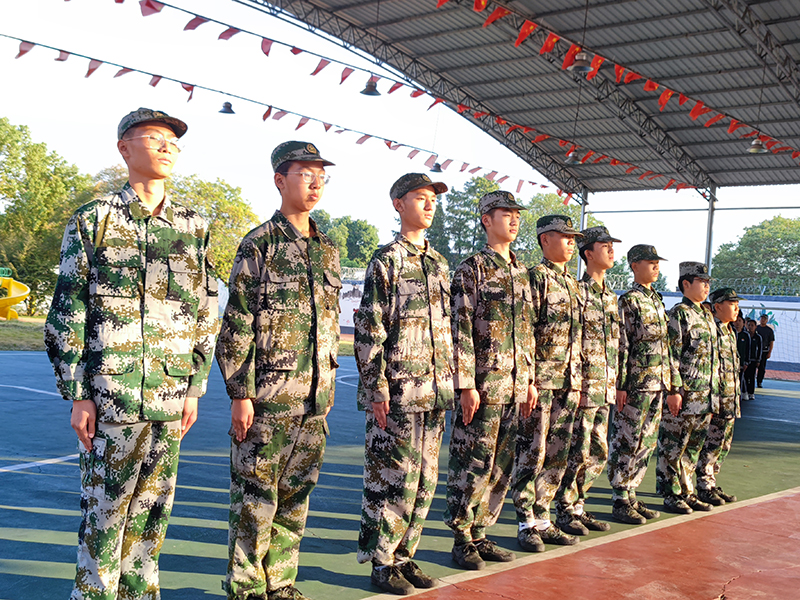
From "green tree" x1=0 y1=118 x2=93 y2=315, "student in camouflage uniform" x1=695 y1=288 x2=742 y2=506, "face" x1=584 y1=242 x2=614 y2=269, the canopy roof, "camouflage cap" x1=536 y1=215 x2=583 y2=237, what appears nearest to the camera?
"camouflage cap" x1=536 y1=215 x2=583 y2=237

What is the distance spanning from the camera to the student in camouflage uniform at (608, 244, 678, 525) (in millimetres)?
4953

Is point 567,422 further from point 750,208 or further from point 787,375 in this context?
point 787,375

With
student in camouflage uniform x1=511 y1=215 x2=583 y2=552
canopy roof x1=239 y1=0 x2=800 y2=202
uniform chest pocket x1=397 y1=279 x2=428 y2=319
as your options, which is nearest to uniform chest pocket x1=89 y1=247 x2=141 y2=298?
uniform chest pocket x1=397 y1=279 x2=428 y2=319

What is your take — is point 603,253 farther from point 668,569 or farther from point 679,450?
point 668,569

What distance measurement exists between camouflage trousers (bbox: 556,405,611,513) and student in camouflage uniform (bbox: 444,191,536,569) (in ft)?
1.86

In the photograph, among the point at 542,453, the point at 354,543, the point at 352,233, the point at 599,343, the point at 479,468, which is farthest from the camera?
the point at 352,233

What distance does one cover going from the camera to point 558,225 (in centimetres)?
445

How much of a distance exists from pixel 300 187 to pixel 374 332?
2.53 ft

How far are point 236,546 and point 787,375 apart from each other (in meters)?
25.2

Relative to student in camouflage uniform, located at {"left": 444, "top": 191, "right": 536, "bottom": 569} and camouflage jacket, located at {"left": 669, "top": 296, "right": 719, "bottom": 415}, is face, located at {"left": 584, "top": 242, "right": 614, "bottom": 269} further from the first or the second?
camouflage jacket, located at {"left": 669, "top": 296, "right": 719, "bottom": 415}

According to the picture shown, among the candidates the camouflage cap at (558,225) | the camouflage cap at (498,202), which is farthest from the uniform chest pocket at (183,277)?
the camouflage cap at (558,225)

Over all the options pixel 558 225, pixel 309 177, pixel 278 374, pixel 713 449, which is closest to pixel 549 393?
pixel 558 225

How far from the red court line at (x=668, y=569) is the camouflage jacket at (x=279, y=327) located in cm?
114

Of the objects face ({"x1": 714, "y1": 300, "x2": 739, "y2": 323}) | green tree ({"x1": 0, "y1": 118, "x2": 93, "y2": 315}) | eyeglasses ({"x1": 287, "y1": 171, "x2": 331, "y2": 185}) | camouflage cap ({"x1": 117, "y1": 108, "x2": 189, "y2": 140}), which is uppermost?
green tree ({"x1": 0, "y1": 118, "x2": 93, "y2": 315})
